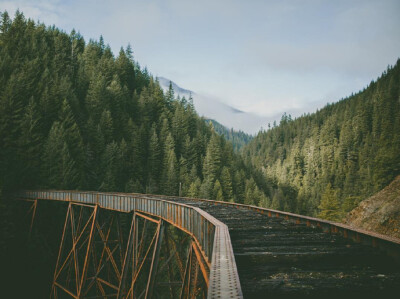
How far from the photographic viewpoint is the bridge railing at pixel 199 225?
10.9 feet

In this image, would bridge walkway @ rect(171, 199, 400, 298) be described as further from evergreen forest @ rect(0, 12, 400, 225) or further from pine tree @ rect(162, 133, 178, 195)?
pine tree @ rect(162, 133, 178, 195)

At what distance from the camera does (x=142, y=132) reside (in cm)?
6494

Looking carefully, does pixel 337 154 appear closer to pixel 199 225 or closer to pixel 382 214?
pixel 382 214

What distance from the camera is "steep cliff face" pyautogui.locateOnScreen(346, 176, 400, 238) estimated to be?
84.9ft

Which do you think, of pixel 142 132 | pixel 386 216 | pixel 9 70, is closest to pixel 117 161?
pixel 142 132

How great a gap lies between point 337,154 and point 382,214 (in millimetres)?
105329

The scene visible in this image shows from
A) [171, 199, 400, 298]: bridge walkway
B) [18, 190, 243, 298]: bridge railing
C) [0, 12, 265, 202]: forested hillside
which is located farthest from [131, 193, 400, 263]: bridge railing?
[0, 12, 265, 202]: forested hillside

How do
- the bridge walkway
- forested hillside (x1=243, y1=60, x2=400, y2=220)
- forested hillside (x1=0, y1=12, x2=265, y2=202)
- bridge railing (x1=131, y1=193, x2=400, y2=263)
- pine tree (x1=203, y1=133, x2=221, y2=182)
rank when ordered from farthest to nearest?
forested hillside (x1=243, y1=60, x2=400, y2=220)
pine tree (x1=203, y1=133, x2=221, y2=182)
forested hillside (x1=0, y1=12, x2=265, y2=202)
bridge railing (x1=131, y1=193, x2=400, y2=263)
the bridge walkway

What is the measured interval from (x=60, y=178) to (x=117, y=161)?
17.1m

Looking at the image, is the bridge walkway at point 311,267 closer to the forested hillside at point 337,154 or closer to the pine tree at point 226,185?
the forested hillside at point 337,154

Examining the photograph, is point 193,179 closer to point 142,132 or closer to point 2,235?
point 142,132

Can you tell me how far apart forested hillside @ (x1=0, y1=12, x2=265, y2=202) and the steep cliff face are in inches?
1081

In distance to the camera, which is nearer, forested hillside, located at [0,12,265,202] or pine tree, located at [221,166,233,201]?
forested hillside, located at [0,12,265,202]

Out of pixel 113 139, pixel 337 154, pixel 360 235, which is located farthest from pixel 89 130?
pixel 337 154
